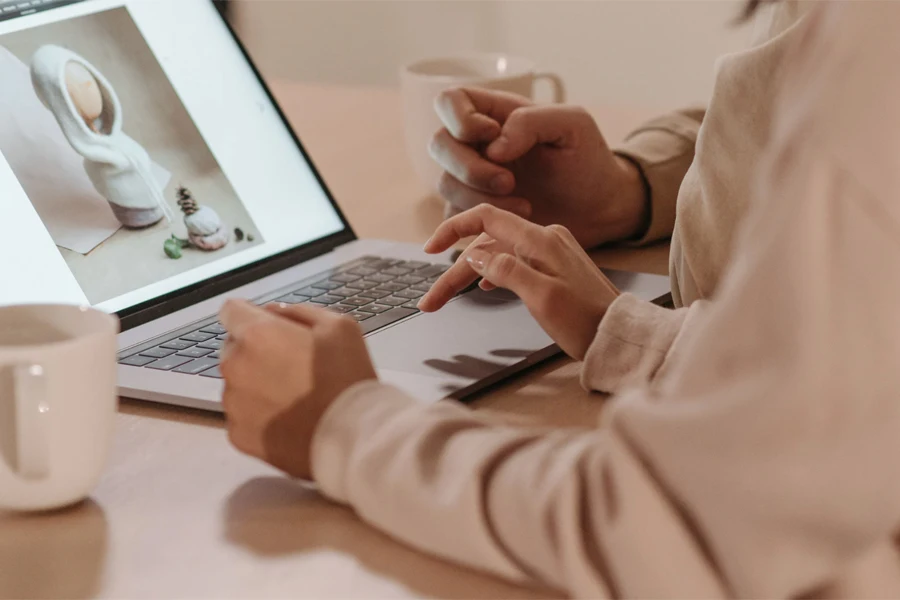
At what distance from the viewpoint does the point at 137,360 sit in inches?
27.0

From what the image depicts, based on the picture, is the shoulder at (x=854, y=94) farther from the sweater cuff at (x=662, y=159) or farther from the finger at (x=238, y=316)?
the sweater cuff at (x=662, y=159)

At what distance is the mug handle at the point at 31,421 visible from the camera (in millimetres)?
473

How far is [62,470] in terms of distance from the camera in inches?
19.8

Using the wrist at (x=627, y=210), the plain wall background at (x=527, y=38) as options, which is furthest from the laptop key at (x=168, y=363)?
the plain wall background at (x=527, y=38)

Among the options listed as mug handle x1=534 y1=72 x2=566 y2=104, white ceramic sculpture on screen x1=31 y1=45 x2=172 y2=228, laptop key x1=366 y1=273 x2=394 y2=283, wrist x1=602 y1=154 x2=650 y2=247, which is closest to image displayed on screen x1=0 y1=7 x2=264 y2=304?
white ceramic sculpture on screen x1=31 y1=45 x2=172 y2=228

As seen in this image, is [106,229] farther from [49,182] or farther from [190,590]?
[190,590]

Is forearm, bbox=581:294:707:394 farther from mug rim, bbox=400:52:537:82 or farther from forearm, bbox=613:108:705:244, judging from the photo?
mug rim, bbox=400:52:537:82

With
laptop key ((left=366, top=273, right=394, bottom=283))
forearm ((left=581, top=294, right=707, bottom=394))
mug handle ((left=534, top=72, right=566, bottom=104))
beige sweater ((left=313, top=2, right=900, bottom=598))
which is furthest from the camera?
mug handle ((left=534, top=72, right=566, bottom=104))

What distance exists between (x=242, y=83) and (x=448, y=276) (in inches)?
12.8

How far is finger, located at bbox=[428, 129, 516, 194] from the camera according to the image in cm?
97

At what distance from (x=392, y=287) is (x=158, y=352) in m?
0.20

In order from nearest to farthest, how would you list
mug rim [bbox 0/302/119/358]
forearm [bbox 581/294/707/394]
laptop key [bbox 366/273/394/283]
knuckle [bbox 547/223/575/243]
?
1. mug rim [bbox 0/302/119/358]
2. forearm [bbox 581/294/707/394]
3. knuckle [bbox 547/223/575/243]
4. laptop key [bbox 366/273/394/283]

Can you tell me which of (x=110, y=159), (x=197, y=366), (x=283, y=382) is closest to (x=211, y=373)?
(x=197, y=366)

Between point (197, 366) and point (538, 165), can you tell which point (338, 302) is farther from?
point (538, 165)
